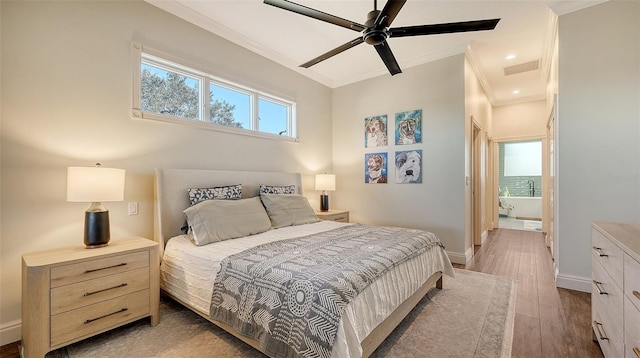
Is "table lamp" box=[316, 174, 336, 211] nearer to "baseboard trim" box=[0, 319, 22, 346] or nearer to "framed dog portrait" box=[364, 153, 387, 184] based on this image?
"framed dog portrait" box=[364, 153, 387, 184]

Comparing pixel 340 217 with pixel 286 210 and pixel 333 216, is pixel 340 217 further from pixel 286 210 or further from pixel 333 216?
pixel 286 210

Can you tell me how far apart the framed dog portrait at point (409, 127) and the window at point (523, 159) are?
722 cm

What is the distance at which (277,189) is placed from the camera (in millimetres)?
3516

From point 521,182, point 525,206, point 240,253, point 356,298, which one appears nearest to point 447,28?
point 356,298

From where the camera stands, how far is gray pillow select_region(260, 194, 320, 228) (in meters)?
3.06

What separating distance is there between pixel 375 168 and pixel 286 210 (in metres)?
1.90

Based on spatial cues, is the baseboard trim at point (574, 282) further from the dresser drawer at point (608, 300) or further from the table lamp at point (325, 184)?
the table lamp at point (325, 184)

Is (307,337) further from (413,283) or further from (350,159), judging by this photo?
(350,159)

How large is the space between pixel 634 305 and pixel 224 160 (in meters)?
3.40

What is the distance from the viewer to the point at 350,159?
4758mm

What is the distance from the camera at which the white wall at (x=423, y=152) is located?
12.0ft

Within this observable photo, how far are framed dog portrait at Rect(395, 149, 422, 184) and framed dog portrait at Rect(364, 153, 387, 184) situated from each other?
0.22 meters

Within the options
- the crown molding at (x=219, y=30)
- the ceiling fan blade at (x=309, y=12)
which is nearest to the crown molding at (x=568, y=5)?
the ceiling fan blade at (x=309, y=12)

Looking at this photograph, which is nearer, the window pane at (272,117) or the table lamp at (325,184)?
the window pane at (272,117)
